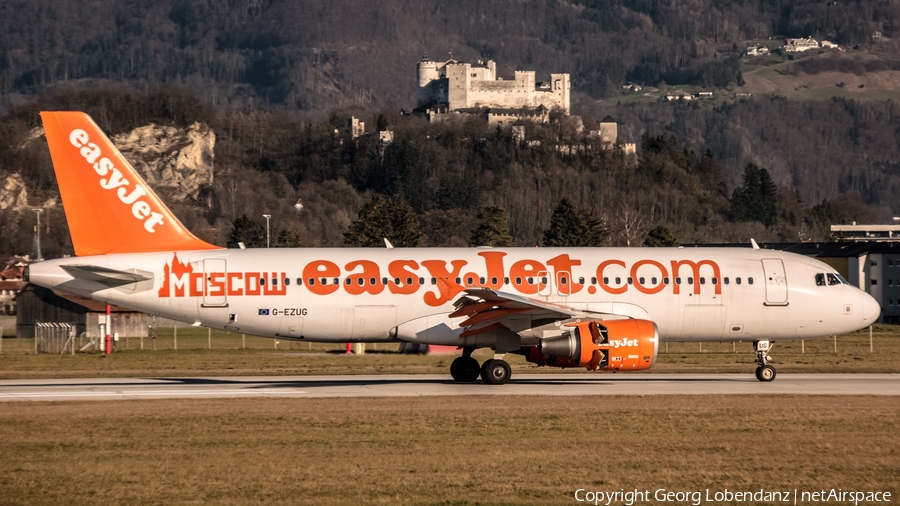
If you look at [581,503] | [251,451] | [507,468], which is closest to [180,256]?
[251,451]

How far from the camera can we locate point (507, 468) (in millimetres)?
20984

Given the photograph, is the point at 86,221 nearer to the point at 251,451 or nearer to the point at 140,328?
the point at 251,451

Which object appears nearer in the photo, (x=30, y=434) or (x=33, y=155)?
(x=30, y=434)

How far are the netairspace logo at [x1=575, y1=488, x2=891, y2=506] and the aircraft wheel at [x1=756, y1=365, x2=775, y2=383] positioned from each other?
16.6 metres

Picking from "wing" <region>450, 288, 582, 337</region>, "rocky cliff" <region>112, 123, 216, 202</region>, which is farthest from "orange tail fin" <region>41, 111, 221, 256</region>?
"rocky cliff" <region>112, 123, 216, 202</region>

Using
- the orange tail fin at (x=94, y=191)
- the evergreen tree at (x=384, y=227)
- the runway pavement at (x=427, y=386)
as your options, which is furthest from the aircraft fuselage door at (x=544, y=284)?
the evergreen tree at (x=384, y=227)

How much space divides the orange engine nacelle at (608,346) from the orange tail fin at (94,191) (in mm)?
11191

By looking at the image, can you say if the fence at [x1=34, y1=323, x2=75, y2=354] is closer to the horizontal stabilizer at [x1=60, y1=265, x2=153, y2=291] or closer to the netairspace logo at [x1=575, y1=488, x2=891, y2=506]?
the horizontal stabilizer at [x1=60, y1=265, x2=153, y2=291]

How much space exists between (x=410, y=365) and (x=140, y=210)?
12.4 metres

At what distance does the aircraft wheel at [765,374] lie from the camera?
35619mm

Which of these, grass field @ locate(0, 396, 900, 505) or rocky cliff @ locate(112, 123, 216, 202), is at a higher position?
rocky cliff @ locate(112, 123, 216, 202)

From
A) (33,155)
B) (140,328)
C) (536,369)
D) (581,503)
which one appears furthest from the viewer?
(33,155)

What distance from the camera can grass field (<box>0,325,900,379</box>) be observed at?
41.3 meters

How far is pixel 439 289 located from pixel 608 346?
4980mm
